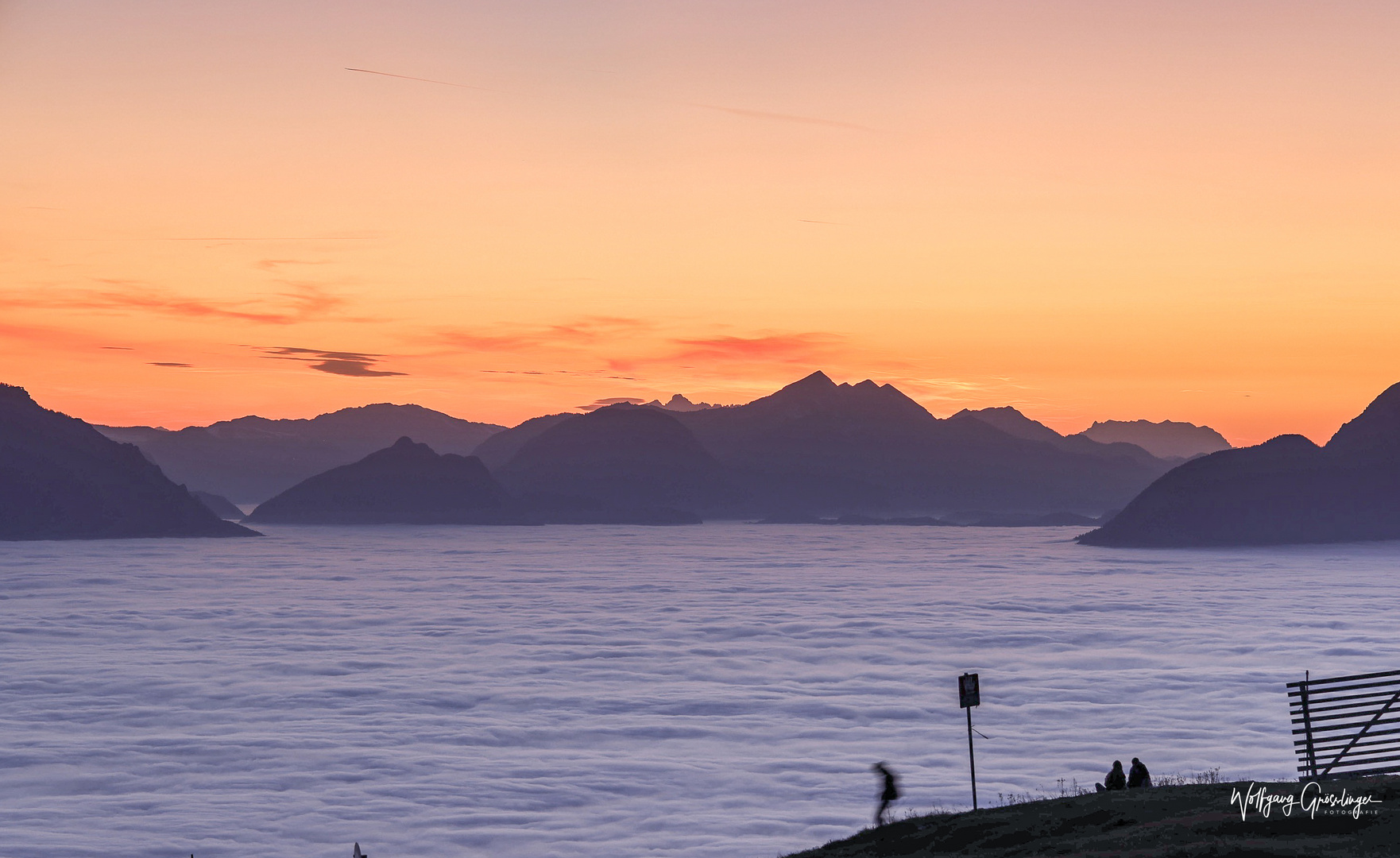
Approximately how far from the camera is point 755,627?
350 feet

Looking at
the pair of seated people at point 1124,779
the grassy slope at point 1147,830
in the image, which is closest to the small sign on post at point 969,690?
the grassy slope at point 1147,830

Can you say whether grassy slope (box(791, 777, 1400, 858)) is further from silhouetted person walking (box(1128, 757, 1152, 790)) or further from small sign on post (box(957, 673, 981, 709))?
small sign on post (box(957, 673, 981, 709))

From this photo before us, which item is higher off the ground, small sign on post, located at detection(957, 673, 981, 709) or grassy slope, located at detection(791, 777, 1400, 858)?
small sign on post, located at detection(957, 673, 981, 709)

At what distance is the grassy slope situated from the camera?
17.0 meters

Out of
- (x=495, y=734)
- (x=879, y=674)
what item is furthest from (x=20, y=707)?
(x=879, y=674)

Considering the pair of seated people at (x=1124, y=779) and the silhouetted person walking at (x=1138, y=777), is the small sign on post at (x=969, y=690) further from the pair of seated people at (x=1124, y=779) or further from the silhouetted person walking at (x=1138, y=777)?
the silhouetted person walking at (x=1138, y=777)

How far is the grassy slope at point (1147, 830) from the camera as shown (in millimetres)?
16969

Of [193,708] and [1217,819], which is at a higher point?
[1217,819]

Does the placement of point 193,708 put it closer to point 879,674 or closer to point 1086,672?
point 879,674

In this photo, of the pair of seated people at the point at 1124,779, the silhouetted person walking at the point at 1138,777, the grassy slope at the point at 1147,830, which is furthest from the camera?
the silhouetted person walking at the point at 1138,777

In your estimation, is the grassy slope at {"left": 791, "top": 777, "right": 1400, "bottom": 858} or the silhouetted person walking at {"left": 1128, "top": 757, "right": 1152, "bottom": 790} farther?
the silhouetted person walking at {"left": 1128, "top": 757, "right": 1152, "bottom": 790}

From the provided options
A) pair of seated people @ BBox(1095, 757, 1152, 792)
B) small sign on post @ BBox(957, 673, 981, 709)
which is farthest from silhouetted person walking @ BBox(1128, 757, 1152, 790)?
small sign on post @ BBox(957, 673, 981, 709)

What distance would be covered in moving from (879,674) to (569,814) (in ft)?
132

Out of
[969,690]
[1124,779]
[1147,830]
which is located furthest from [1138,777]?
[1147,830]
